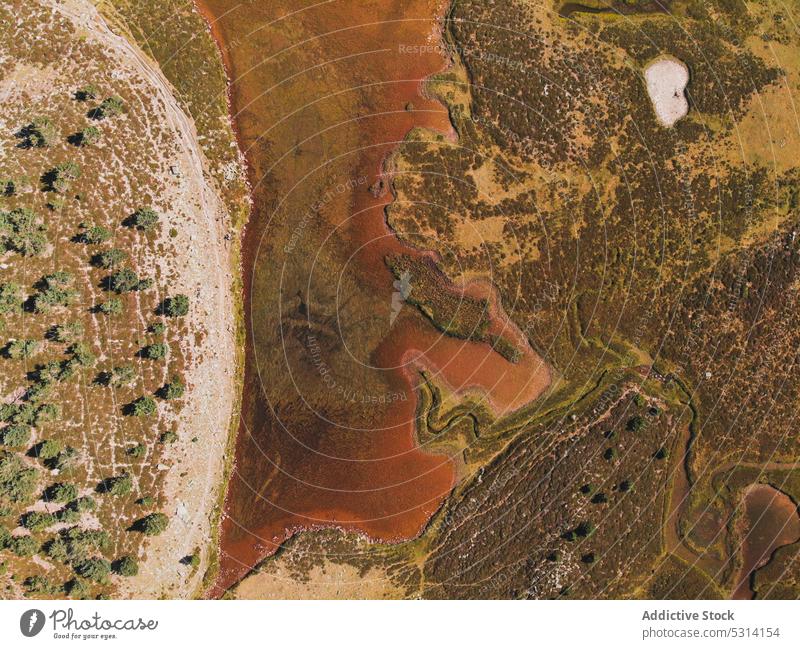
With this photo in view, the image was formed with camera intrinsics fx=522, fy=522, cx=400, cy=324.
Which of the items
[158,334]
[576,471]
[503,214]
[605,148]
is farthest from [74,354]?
[605,148]

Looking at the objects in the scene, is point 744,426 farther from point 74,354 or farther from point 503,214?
point 74,354

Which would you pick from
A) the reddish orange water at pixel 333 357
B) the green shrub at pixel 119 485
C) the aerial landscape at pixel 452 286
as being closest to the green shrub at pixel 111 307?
the aerial landscape at pixel 452 286

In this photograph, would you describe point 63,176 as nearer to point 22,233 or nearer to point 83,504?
point 22,233

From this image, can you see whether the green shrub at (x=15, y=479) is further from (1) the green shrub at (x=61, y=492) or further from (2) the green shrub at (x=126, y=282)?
(2) the green shrub at (x=126, y=282)

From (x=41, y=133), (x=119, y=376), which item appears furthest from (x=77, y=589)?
(x=41, y=133)

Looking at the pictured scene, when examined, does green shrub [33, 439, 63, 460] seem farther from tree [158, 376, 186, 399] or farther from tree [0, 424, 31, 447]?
tree [158, 376, 186, 399]

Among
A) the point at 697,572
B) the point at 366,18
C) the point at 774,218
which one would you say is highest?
the point at 366,18

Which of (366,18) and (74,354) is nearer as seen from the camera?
(74,354)
